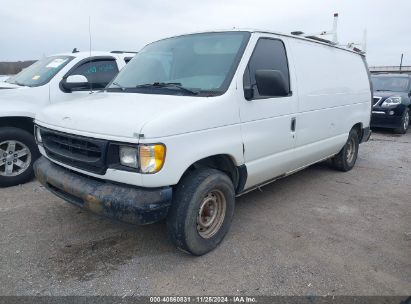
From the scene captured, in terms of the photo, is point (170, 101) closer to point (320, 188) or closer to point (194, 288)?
point (194, 288)

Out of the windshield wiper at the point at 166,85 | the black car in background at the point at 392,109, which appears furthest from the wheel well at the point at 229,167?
the black car in background at the point at 392,109

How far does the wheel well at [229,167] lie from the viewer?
11.5ft

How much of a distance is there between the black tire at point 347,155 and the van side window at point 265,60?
2.48 meters

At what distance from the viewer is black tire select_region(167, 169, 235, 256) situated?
119 inches

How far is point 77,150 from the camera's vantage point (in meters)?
3.16

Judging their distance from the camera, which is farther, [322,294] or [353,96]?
[353,96]

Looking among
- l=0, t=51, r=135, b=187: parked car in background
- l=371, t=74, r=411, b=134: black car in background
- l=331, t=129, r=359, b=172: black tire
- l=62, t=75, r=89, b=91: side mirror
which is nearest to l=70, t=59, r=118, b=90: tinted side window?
l=0, t=51, r=135, b=187: parked car in background

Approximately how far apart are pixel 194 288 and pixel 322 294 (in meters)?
1.01

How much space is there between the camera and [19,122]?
5.25 m

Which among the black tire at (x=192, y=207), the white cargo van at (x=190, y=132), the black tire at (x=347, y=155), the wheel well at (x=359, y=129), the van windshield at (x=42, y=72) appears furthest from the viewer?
the wheel well at (x=359, y=129)

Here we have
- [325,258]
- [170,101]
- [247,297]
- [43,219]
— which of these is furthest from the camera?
[43,219]

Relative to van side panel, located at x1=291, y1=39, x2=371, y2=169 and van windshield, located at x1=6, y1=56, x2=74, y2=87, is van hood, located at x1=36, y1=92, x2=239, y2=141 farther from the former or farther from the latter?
van windshield, located at x1=6, y1=56, x2=74, y2=87

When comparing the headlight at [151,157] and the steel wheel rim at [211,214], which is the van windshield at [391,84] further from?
the headlight at [151,157]

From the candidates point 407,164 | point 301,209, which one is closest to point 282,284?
point 301,209
